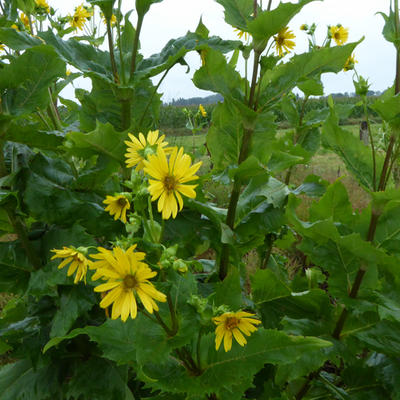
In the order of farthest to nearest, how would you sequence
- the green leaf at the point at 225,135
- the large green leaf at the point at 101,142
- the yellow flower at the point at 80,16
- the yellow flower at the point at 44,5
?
the yellow flower at the point at 80,16 → the yellow flower at the point at 44,5 → the green leaf at the point at 225,135 → the large green leaf at the point at 101,142

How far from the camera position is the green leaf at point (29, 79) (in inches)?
41.9

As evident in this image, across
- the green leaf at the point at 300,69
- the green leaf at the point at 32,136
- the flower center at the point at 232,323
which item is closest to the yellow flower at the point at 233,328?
the flower center at the point at 232,323

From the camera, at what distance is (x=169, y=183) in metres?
0.81

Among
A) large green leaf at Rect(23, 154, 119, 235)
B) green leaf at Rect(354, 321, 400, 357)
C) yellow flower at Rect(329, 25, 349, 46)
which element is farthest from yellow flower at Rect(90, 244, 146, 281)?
yellow flower at Rect(329, 25, 349, 46)

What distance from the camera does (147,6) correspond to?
3.51 ft

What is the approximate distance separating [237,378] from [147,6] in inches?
40.5

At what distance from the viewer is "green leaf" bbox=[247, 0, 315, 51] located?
913 mm

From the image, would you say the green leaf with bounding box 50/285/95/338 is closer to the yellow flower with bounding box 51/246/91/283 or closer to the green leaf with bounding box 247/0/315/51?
the yellow flower with bounding box 51/246/91/283

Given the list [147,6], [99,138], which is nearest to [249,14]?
[147,6]

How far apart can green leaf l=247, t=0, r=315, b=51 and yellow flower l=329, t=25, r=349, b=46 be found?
2.04 m

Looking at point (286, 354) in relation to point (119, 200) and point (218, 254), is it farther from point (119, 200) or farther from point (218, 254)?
point (119, 200)

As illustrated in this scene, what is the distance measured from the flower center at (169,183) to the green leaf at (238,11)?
547 millimetres

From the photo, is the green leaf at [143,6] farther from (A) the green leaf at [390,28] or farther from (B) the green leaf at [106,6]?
(A) the green leaf at [390,28]

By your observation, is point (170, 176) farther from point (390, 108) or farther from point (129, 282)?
point (390, 108)
